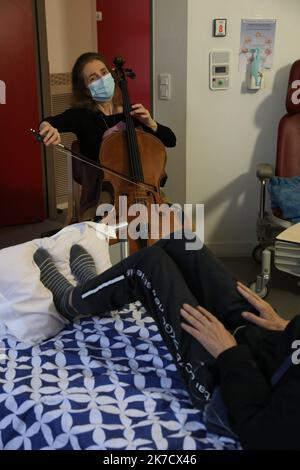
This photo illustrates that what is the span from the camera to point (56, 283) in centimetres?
185

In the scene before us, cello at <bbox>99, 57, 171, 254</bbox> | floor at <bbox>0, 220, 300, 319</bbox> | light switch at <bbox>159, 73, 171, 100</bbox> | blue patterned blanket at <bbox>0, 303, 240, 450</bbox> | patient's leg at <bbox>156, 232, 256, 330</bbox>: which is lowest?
floor at <bbox>0, 220, 300, 319</bbox>

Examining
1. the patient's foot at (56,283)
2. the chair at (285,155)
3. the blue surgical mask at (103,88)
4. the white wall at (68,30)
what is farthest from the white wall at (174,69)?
the patient's foot at (56,283)

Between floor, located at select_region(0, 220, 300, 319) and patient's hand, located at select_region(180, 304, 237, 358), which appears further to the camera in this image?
floor, located at select_region(0, 220, 300, 319)

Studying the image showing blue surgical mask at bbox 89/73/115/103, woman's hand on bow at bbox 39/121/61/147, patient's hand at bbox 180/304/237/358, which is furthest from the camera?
blue surgical mask at bbox 89/73/115/103

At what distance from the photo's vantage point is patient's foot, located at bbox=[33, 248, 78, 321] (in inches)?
69.9

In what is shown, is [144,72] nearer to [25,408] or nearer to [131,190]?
[131,190]

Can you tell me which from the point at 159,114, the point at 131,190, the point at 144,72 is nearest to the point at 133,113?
the point at 131,190

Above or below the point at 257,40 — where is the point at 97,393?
below

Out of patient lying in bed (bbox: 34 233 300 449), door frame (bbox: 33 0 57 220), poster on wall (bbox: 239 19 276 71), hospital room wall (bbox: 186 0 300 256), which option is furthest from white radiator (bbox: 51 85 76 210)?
patient lying in bed (bbox: 34 233 300 449)

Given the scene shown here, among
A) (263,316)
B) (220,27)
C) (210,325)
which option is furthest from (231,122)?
(210,325)

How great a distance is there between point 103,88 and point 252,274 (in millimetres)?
1336

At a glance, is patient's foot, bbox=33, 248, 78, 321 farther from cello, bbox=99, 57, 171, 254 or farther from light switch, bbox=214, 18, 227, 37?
light switch, bbox=214, 18, 227, 37

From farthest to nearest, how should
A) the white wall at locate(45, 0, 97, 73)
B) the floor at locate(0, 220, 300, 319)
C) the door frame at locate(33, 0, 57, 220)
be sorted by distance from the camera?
the white wall at locate(45, 0, 97, 73), the door frame at locate(33, 0, 57, 220), the floor at locate(0, 220, 300, 319)

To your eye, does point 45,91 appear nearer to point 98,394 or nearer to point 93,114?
point 93,114
